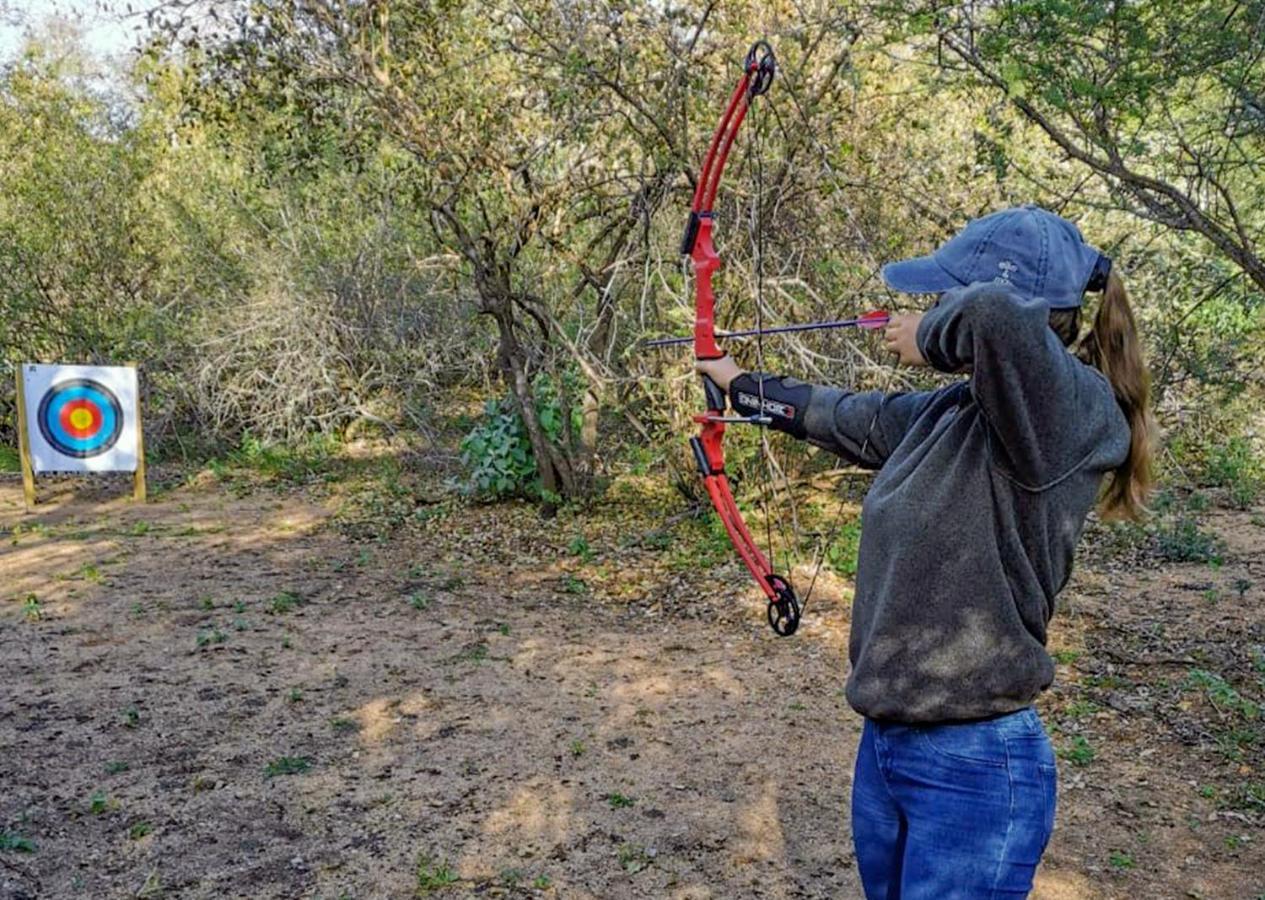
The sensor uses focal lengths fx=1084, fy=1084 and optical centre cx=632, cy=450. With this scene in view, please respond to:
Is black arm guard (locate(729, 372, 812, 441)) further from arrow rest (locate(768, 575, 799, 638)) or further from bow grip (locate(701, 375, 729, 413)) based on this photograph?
arrow rest (locate(768, 575, 799, 638))

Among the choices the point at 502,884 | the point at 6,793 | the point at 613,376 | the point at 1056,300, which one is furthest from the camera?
the point at 613,376

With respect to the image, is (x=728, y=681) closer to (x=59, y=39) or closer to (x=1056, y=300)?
(x=1056, y=300)

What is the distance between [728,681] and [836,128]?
254cm

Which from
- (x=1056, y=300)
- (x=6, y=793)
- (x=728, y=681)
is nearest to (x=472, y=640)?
(x=728, y=681)

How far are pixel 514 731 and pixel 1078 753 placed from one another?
5.35ft

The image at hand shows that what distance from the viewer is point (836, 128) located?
4.81 metres

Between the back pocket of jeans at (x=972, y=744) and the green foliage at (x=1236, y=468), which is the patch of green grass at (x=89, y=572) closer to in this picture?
the back pocket of jeans at (x=972, y=744)

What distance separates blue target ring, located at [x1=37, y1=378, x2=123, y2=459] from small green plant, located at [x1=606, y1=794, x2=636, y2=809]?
518cm

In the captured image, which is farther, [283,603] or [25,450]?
[25,450]

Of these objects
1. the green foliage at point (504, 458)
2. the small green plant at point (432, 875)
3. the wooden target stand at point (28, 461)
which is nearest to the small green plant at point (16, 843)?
the small green plant at point (432, 875)

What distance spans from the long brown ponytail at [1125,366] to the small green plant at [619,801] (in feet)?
6.27

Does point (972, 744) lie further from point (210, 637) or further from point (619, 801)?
point (210, 637)

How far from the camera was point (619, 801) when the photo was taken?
9.23ft

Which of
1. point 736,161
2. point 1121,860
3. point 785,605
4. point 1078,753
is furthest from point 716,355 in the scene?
point 736,161
